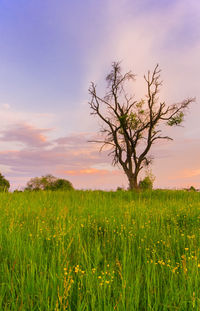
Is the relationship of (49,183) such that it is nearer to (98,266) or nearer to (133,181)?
(133,181)

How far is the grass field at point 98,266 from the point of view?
2.75 metres

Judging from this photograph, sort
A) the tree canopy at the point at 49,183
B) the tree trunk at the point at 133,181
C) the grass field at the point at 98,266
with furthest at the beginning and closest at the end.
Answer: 1. the tree canopy at the point at 49,183
2. the tree trunk at the point at 133,181
3. the grass field at the point at 98,266

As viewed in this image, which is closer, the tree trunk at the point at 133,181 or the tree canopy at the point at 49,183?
the tree trunk at the point at 133,181

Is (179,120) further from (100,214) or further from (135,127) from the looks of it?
(100,214)

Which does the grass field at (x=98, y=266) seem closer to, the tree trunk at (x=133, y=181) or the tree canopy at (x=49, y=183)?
the tree trunk at (x=133, y=181)

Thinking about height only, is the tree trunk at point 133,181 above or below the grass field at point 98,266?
above

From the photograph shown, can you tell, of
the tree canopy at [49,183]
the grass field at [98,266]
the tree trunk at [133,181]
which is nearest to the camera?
the grass field at [98,266]

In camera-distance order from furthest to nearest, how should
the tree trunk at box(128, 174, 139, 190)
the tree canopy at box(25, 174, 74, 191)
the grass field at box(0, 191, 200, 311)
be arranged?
the tree canopy at box(25, 174, 74, 191) < the tree trunk at box(128, 174, 139, 190) < the grass field at box(0, 191, 200, 311)

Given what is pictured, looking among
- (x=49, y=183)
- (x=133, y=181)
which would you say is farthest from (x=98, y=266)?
(x=49, y=183)

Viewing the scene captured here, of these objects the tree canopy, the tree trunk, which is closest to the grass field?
the tree trunk

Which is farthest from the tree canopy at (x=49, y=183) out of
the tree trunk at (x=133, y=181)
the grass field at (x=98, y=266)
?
the grass field at (x=98, y=266)

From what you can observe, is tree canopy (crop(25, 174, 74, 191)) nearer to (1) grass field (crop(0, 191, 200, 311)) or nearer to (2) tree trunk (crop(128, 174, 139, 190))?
(2) tree trunk (crop(128, 174, 139, 190))

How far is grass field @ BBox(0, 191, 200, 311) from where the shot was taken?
2.75 metres

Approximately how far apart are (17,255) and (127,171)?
2089 cm
